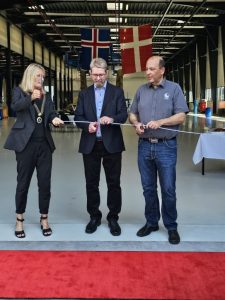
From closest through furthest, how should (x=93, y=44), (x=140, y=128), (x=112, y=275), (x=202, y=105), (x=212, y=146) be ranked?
(x=112, y=275) < (x=140, y=128) < (x=212, y=146) < (x=93, y=44) < (x=202, y=105)

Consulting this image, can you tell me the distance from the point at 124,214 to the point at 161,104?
155 centimetres

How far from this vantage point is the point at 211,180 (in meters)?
6.94

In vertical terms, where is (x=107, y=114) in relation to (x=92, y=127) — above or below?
above

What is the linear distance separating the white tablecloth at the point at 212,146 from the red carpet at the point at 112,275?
11.5ft

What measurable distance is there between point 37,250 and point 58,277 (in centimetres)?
61

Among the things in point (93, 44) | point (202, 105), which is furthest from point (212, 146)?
point (202, 105)

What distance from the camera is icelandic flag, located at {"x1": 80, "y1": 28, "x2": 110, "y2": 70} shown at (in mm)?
12070

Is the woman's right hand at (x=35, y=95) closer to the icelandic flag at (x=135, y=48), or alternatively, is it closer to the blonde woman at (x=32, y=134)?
the blonde woman at (x=32, y=134)

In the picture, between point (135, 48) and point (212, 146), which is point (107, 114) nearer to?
point (212, 146)

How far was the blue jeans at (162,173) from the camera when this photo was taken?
13.0 feet

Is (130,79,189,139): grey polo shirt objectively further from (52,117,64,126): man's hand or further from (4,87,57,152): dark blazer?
(4,87,57,152): dark blazer

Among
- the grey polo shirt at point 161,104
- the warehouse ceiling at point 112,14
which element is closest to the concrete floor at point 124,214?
the grey polo shirt at point 161,104

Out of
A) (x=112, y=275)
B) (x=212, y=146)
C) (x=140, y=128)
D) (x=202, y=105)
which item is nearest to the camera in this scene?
(x=112, y=275)

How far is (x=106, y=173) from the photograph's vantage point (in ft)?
14.0
